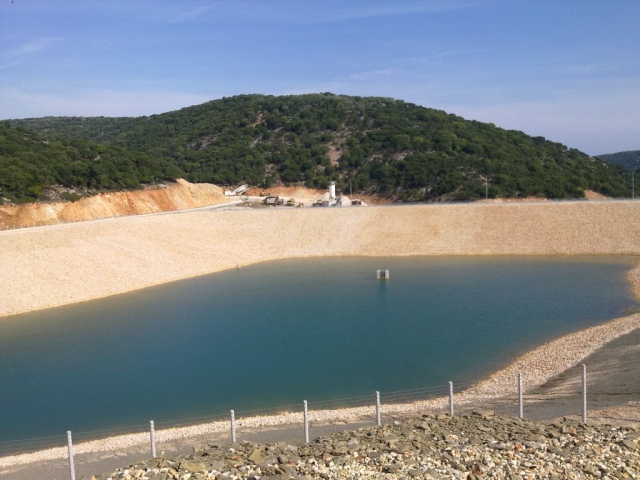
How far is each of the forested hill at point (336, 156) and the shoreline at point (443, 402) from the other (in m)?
37.3

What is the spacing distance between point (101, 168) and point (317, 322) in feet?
119

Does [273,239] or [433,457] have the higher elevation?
[273,239]

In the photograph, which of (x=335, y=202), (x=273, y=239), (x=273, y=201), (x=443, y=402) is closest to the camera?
(x=443, y=402)

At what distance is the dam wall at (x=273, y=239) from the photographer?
37.3 metres

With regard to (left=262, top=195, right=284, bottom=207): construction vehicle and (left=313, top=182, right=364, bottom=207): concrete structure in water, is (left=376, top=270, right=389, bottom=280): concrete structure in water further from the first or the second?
(left=262, top=195, right=284, bottom=207): construction vehicle

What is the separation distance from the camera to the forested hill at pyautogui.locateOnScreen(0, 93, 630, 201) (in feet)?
197

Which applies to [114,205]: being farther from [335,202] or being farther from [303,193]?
[303,193]

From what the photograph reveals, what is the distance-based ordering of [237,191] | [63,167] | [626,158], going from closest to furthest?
[63,167] < [237,191] < [626,158]

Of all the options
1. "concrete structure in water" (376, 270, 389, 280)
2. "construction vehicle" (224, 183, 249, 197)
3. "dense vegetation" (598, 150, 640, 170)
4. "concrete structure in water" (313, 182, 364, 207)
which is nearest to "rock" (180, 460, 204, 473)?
"concrete structure in water" (376, 270, 389, 280)

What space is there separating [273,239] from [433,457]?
42.5 meters

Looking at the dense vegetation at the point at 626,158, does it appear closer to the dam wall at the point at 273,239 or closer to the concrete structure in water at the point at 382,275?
the dam wall at the point at 273,239

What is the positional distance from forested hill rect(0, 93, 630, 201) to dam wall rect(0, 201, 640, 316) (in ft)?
33.2

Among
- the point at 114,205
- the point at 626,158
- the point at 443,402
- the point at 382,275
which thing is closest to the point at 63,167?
the point at 114,205

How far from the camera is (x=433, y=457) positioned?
33.1 feet
